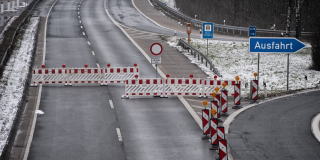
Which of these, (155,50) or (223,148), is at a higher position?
(155,50)

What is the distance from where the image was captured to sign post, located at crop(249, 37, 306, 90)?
1927 centimetres

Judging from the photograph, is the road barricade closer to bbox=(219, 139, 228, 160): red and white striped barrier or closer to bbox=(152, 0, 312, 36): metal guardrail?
bbox=(219, 139, 228, 160): red and white striped barrier

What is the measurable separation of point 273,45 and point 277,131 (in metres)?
5.97

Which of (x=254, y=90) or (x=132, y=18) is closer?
(x=254, y=90)

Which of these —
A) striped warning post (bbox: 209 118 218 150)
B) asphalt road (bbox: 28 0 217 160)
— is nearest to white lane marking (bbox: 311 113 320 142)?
striped warning post (bbox: 209 118 218 150)

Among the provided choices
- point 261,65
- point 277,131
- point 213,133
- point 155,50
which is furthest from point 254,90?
point 261,65

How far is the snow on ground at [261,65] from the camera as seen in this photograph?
81.5 ft

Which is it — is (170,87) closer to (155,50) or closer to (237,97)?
(155,50)

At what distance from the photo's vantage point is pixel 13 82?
2244 centimetres

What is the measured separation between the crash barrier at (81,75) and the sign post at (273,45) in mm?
6375

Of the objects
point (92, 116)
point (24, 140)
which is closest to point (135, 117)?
point (92, 116)

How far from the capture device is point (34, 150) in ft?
42.2

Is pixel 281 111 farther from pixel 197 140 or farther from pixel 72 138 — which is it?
pixel 72 138

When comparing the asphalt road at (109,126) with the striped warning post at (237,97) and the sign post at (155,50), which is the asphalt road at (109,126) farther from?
the striped warning post at (237,97)
